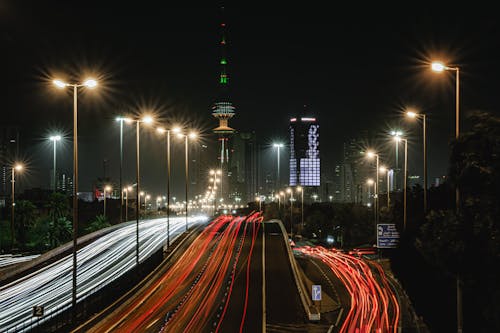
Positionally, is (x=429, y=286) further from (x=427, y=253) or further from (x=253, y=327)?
(x=253, y=327)

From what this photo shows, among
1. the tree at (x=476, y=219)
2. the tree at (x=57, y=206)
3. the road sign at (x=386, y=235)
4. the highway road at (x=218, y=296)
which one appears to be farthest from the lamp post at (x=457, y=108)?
the tree at (x=57, y=206)

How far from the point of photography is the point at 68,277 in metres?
44.8

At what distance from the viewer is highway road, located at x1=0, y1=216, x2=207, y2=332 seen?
32312mm

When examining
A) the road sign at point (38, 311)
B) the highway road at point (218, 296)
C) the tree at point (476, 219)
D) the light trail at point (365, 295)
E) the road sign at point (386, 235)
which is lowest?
the light trail at point (365, 295)

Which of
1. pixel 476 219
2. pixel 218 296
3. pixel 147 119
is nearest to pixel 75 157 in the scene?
pixel 147 119

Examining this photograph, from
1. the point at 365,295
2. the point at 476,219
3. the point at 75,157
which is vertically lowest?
the point at 365,295

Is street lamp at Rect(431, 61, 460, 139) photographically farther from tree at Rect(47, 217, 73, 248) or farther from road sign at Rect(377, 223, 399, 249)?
tree at Rect(47, 217, 73, 248)

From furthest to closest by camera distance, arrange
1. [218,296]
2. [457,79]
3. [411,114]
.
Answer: [218,296]
[411,114]
[457,79]

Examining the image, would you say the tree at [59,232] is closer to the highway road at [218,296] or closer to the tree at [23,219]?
the tree at [23,219]

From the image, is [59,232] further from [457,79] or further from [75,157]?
[457,79]

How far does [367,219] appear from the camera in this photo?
360 ft

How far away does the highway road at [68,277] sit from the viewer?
32.3 metres

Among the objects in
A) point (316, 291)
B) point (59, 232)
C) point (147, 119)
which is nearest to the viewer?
point (316, 291)

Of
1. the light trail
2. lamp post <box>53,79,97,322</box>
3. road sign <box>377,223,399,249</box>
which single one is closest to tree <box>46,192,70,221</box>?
the light trail
